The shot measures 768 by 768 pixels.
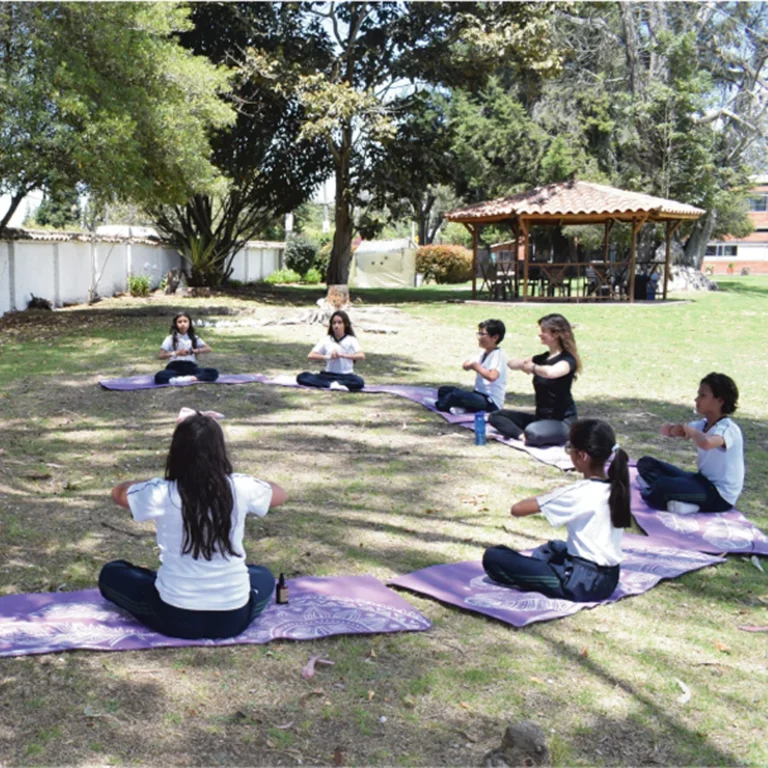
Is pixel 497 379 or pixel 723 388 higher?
pixel 723 388

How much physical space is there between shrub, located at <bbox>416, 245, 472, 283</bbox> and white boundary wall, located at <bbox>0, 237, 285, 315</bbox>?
12.7m

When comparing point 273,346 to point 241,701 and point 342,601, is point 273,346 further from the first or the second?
point 241,701

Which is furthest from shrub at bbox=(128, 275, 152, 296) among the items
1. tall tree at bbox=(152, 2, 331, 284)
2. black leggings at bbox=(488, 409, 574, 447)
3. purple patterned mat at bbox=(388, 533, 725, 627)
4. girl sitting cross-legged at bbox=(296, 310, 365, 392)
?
purple patterned mat at bbox=(388, 533, 725, 627)

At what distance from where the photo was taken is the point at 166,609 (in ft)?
12.6

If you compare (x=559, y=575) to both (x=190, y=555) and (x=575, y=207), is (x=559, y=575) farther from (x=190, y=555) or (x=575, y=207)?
(x=575, y=207)

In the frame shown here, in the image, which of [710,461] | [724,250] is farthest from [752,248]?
[710,461]

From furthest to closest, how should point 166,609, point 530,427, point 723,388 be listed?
point 530,427
point 723,388
point 166,609

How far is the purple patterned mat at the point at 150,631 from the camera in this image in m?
3.80

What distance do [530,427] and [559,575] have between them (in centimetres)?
320

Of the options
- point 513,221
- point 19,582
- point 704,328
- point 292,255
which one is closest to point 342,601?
point 19,582

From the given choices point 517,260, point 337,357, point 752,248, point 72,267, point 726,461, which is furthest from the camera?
point 752,248

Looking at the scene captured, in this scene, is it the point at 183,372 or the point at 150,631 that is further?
the point at 183,372

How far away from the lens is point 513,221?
1055 inches

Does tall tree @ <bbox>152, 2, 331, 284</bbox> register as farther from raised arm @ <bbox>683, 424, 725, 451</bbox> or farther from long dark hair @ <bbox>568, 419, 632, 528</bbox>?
long dark hair @ <bbox>568, 419, 632, 528</bbox>
